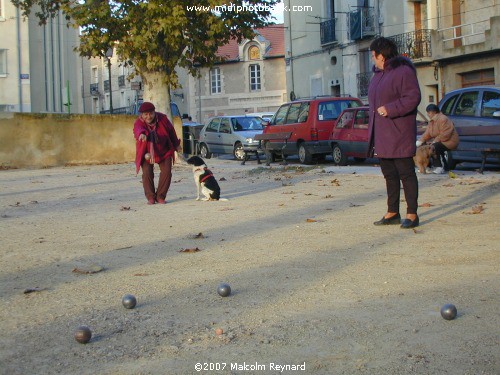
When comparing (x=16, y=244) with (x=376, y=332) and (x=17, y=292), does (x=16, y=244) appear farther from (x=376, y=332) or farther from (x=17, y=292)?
Result: (x=376, y=332)

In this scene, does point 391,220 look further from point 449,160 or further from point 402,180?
point 449,160

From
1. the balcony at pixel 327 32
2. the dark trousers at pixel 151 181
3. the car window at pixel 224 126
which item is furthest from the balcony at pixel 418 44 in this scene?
the dark trousers at pixel 151 181

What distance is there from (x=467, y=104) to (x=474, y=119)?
0.50m

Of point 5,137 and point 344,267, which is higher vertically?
point 5,137

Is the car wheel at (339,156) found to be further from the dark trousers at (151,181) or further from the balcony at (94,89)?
the balcony at (94,89)

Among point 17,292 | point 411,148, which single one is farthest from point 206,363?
point 411,148

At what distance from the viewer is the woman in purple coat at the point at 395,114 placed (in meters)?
8.38

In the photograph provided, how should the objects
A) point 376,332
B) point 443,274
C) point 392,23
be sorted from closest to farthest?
point 376,332 → point 443,274 → point 392,23

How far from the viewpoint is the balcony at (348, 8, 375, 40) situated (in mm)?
→ 41219

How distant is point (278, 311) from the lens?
5.32 m

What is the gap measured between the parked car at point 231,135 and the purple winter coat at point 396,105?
1790 cm

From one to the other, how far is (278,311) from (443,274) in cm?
161

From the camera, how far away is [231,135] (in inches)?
1111

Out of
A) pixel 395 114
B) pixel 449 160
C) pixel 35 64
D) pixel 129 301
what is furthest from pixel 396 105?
pixel 35 64
